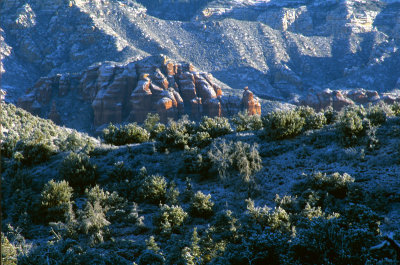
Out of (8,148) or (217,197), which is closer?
(217,197)

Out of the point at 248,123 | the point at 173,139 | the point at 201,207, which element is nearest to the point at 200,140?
the point at 173,139

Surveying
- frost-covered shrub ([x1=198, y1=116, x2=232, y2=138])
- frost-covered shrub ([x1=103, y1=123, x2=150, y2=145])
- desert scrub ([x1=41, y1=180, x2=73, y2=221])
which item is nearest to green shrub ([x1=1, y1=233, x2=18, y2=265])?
desert scrub ([x1=41, y1=180, x2=73, y2=221])

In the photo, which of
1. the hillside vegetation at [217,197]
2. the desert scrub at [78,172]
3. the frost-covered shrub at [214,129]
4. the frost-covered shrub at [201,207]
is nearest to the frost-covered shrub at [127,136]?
the hillside vegetation at [217,197]

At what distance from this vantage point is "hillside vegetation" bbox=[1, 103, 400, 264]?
18.6ft

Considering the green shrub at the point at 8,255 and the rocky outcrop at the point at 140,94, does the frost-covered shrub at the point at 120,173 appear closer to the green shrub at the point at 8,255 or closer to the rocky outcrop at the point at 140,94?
the green shrub at the point at 8,255

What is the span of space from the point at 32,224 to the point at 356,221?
889cm

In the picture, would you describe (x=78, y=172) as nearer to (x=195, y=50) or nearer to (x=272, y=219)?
(x=272, y=219)

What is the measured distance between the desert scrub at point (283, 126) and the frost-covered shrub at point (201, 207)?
5.42 metres

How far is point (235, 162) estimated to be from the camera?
1123 centimetres

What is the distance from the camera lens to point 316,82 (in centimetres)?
10862

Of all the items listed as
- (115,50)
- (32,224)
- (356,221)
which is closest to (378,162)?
(356,221)

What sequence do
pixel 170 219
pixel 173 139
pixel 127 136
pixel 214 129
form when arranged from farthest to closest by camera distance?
pixel 127 136
pixel 214 129
pixel 173 139
pixel 170 219

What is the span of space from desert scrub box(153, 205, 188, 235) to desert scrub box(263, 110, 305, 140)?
20.6ft

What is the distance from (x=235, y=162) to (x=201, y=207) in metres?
2.95
